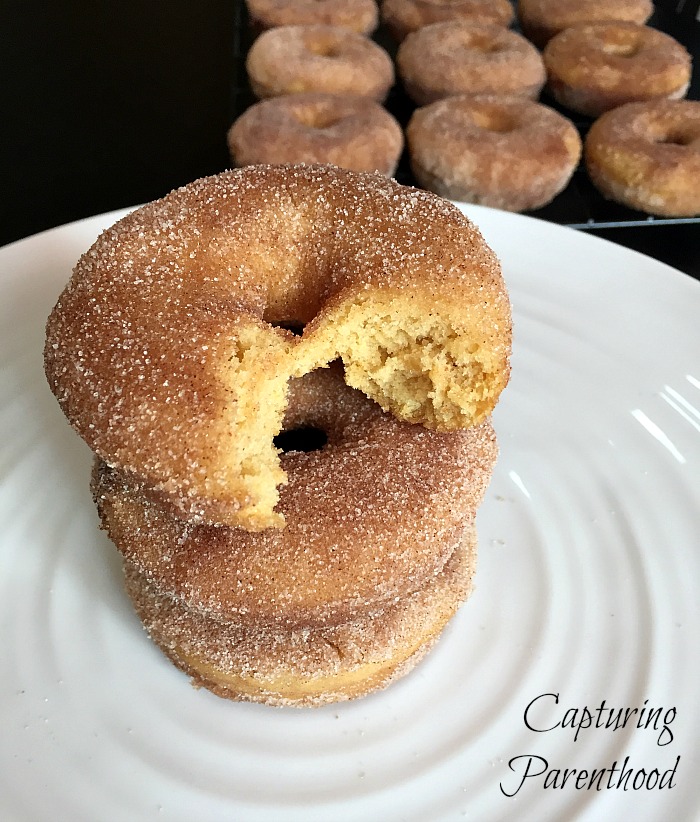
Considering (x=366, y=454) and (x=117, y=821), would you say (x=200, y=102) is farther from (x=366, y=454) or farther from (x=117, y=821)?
(x=117, y=821)

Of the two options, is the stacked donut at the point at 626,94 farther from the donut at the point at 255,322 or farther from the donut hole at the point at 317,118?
the donut at the point at 255,322

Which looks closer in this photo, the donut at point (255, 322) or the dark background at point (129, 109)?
the donut at point (255, 322)

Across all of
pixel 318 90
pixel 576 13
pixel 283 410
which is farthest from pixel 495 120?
pixel 283 410

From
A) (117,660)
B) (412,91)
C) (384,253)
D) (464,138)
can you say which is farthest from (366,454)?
(412,91)

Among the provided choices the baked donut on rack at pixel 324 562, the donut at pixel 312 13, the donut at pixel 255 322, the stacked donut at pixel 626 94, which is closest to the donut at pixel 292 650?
the baked donut on rack at pixel 324 562

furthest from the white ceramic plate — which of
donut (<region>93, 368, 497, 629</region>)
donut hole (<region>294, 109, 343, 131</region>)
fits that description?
donut hole (<region>294, 109, 343, 131</region>)

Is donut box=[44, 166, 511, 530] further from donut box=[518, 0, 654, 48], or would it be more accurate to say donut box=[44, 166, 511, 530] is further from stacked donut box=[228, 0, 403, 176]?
donut box=[518, 0, 654, 48]
